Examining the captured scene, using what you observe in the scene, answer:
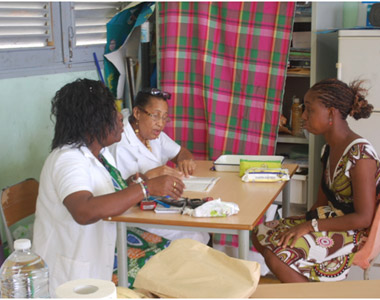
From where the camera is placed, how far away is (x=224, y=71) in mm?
3885

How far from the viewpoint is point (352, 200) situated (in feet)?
8.76

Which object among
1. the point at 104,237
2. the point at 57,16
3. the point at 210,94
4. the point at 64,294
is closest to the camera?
the point at 64,294

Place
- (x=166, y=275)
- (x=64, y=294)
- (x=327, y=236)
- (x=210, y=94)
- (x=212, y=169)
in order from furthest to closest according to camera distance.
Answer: (x=210, y=94)
(x=212, y=169)
(x=327, y=236)
(x=166, y=275)
(x=64, y=294)

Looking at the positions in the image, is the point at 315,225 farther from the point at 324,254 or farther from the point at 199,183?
the point at 199,183

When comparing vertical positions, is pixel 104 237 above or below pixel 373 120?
below

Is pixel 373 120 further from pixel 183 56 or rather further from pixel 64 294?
pixel 64 294

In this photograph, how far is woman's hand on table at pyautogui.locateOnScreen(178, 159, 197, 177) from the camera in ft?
10.2

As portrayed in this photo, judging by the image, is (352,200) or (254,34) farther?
(254,34)

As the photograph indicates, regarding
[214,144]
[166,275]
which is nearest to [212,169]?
[214,144]

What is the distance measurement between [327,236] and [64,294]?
1.75 metres

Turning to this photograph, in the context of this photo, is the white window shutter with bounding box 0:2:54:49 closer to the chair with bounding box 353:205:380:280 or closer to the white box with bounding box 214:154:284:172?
the white box with bounding box 214:154:284:172

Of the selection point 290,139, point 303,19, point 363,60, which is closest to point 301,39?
point 303,19

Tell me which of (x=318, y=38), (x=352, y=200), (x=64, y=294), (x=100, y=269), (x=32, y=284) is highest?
(x=318, y=38)

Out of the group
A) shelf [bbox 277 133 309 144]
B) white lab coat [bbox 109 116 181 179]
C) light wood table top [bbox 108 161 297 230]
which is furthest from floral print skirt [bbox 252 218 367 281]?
shelf [bbox 277 133 309 144]
